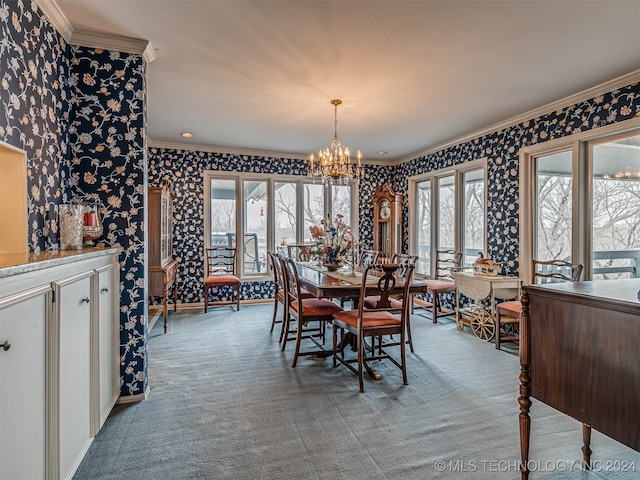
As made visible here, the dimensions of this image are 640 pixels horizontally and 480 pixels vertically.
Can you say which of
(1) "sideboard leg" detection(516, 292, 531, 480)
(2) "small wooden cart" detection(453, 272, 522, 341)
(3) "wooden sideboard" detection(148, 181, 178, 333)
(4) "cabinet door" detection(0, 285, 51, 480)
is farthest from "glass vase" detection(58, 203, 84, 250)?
(2) "small wooden cart" detection(453, 272, 522, 341)

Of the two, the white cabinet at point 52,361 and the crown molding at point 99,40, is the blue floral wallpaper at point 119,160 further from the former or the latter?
the white cabinet at point 52,361

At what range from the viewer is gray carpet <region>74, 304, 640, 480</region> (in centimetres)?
181

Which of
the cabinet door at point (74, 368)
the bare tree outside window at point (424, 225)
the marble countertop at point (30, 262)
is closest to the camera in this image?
the marble countertop at point (30, 262)

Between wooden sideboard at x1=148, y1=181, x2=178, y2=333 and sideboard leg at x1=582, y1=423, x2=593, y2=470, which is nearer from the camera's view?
sideboard leg at x1=582, y1=423, x2=593, y2=470

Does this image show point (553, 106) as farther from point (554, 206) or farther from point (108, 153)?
point (108, 153)

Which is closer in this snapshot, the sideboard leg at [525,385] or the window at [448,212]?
the sideboard leg at [525,385]

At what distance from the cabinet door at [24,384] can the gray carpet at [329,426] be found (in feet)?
2.05

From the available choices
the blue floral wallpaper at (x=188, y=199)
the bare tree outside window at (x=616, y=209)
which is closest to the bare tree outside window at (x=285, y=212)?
the blue floral wallpaper at (x=188, y=199)

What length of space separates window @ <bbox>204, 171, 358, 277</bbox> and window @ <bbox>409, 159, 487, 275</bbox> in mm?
1226

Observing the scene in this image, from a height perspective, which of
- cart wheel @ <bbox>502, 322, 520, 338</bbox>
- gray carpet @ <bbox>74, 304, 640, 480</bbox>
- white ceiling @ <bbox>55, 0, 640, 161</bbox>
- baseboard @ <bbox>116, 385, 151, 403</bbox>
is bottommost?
gray carpet @ <bbox>74, 304, 640, 480</bbox>

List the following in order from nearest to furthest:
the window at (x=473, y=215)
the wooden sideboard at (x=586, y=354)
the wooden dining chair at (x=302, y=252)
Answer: the wooden sideboard at (x=586, y=354)
the window at (x=473, y=215)
the wooden dining chair at (x=302, y=252)

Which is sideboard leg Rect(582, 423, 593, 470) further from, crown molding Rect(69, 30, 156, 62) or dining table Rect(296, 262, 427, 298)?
crown molding Rect(69, 30, 156, 62)

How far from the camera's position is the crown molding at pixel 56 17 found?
2006 mm

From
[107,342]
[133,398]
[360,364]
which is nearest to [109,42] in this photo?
[107,342]
